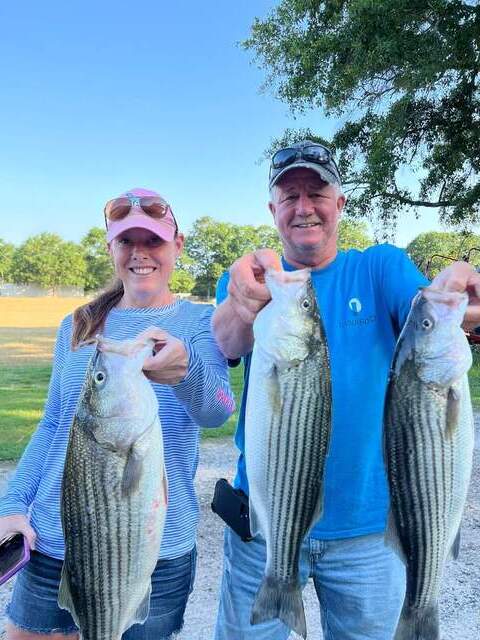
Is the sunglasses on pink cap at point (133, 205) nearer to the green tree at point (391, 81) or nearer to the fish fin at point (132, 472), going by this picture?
the fish fin at point (132, 472)

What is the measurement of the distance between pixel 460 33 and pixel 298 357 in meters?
13.0

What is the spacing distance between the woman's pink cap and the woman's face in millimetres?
36

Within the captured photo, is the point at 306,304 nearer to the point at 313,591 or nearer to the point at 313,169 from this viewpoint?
the point at 313,169

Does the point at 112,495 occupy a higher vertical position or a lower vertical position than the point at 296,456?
lower

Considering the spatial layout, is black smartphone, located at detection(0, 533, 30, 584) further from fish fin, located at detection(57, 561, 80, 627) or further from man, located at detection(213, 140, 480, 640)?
man, located at detection(213, 140, 480, 640)

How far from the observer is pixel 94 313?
2.75 m

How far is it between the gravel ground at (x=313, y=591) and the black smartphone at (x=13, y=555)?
2.28 meters

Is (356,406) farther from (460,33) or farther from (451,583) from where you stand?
(460,33)

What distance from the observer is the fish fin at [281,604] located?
2.12 meters

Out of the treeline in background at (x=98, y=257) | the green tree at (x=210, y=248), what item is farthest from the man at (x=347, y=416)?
the green tree at (x=210, y=248)

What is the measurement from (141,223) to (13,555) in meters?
1.54

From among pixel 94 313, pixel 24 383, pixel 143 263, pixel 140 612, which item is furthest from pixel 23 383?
pixel 140 612

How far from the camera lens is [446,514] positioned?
1.97 m

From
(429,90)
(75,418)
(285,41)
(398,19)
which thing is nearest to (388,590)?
(75,418)
